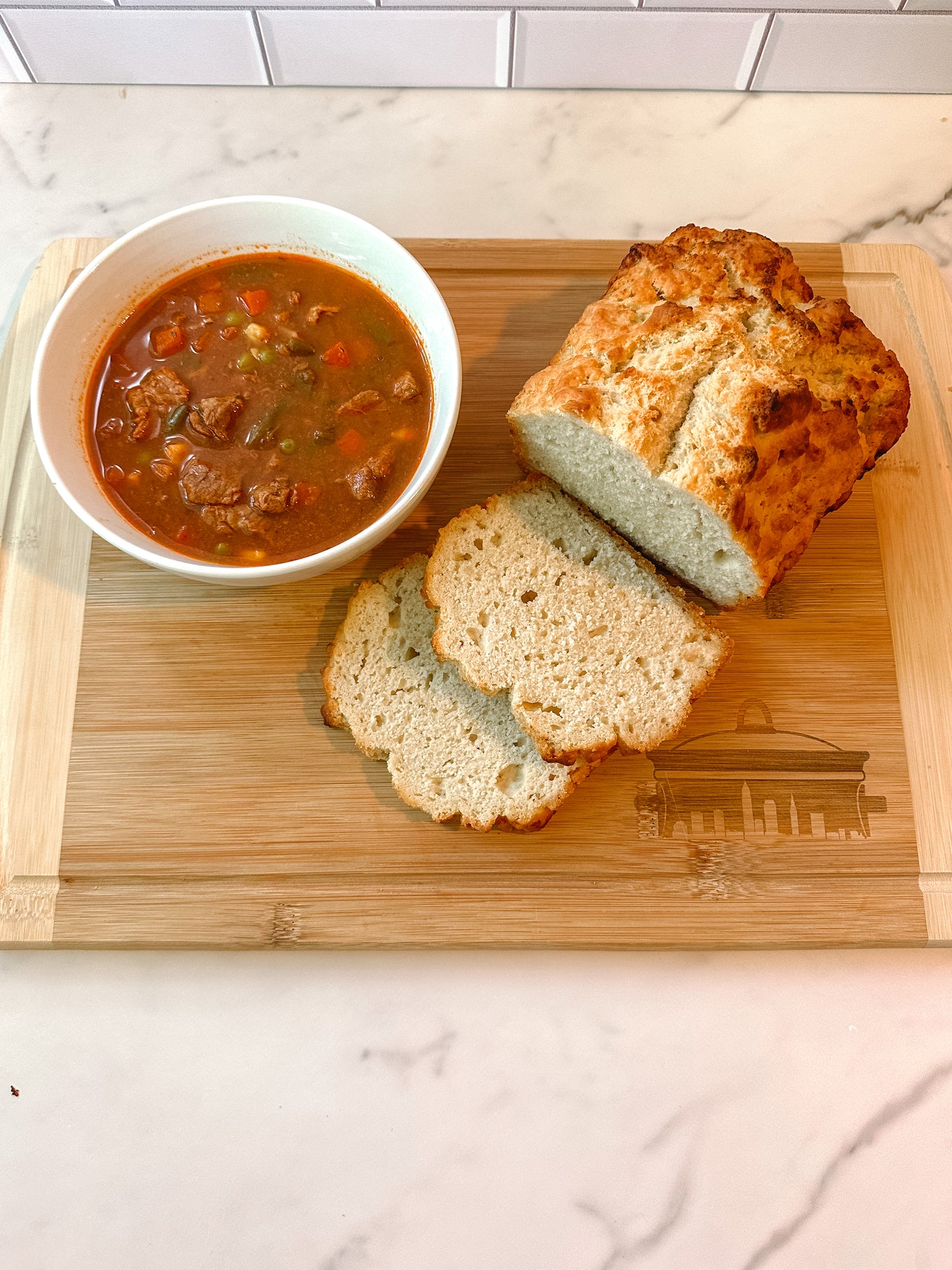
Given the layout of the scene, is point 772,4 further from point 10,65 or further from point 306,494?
point 10,65

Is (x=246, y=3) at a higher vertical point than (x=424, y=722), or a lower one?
higher

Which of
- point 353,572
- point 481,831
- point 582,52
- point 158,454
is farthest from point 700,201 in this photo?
point 481,831

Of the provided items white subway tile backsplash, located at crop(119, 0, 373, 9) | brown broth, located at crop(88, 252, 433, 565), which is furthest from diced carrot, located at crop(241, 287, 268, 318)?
white subway tile backsplash, located at crop(119, 0, 373, 9)

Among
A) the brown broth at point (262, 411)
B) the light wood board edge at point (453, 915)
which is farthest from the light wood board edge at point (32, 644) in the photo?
the brown broth at point (262, 411)

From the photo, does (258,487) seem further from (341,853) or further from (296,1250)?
(296,1250)

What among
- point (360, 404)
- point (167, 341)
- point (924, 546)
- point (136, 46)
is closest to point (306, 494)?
point (360, 404)

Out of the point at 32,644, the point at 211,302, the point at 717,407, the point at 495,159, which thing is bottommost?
the point at 32,644
